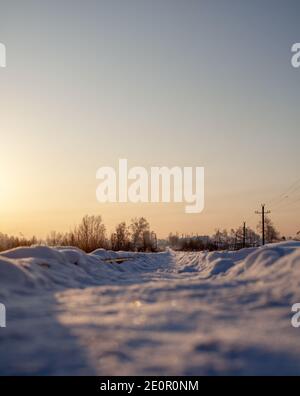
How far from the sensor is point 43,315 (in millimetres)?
2467

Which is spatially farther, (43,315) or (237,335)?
(43,315)

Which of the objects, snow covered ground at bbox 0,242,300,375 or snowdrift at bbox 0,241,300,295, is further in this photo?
snowdrift at bbox 0,241,300,295

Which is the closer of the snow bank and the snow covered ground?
the snow covered ground

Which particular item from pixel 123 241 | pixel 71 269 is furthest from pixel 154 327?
pixel 123 241

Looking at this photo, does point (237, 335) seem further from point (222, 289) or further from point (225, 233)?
point (225, 233)

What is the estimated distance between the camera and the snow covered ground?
1560mm

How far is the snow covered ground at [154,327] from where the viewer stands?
5.12 feet

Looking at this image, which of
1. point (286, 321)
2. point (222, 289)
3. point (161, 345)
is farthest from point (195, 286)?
point (161, 345)

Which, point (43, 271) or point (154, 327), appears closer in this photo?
point (154, 327)

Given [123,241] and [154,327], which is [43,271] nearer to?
[154,327]

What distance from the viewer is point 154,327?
86.4 inches

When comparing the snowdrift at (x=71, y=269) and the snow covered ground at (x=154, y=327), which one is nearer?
the snow covered ground at (x=154, y=327)
